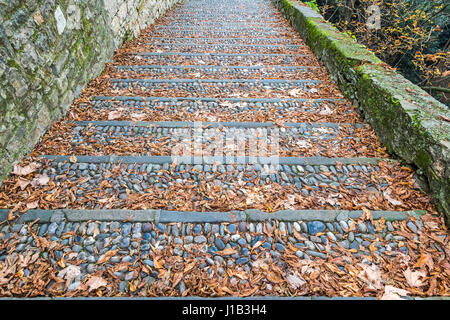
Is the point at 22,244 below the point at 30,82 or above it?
below

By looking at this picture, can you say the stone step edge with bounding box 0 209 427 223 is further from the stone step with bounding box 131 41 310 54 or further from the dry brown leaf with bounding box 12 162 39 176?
the stone step with bounding box 131 41 310 54

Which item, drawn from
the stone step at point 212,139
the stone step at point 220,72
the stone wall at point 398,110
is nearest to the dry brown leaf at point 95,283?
the stone step at point 212,139

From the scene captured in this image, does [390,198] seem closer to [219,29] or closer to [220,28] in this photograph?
[219,29]

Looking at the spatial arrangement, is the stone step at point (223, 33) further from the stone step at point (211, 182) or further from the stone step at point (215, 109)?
the stone step at point (211, 182)

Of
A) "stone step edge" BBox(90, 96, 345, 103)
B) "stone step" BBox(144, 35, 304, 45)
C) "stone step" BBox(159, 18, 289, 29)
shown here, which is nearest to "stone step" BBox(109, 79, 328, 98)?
"stone step edge" BBox(90, 96, 345, 103)

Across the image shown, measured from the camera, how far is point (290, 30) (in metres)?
6.57

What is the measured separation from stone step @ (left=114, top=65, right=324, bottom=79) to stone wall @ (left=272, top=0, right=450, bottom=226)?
0.46 meters

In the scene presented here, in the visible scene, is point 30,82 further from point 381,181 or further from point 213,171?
point 381,181

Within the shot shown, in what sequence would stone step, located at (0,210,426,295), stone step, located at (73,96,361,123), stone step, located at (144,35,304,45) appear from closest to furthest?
stone step, located at (0,210,426,295)
stone step, located at (73,96,361,123)
stone step, located at (144,35,304,45)

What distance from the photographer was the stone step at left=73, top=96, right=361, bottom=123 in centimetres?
324

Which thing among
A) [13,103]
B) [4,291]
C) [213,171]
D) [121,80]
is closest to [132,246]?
[4,291]

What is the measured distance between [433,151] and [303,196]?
1.16 m

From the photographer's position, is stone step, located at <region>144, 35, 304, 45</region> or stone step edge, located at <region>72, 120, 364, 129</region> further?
stone step, located at <region>144, 35, 304, 45</region>

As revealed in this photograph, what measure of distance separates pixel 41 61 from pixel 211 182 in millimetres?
2232
